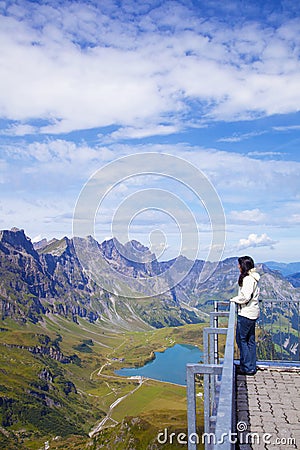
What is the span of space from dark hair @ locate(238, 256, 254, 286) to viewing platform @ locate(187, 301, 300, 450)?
0.67m

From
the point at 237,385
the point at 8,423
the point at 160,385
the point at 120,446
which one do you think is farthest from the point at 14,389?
the point at 237,385

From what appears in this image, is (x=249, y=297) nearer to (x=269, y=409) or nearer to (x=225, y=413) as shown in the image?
(x=269, y=409)

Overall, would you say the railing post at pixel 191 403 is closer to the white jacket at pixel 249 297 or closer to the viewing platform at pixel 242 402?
the viewing platform at pixel 242 402

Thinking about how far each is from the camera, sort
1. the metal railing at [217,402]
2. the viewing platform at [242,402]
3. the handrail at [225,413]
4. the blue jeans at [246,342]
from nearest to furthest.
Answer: the handrail at [225,413] → the metal railing at [217,402] → the viewing platform at [242,402] → the blue jeans at [246,342]

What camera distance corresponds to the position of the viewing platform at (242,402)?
3505 mm

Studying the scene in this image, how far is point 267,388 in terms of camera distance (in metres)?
8.57

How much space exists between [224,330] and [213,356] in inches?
75.8

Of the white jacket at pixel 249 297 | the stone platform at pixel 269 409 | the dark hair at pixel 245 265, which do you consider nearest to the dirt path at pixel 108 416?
the stone platform at pixel 269 409

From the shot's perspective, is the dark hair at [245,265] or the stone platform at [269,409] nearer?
the stone platform at [269,409]

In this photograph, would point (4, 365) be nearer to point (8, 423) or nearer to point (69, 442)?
point (8, 423)

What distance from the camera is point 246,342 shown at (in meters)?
8.71

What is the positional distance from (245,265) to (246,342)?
1568mm

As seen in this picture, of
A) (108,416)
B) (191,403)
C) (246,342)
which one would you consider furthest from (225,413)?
(108,416)

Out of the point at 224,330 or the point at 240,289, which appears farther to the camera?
the point at 240,289
